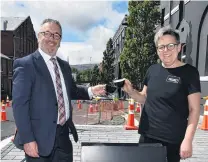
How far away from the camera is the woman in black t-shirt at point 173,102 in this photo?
7.50 feet

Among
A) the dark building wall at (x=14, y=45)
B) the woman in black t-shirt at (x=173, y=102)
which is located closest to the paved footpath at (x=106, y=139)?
the woman in black t-shirt at (x=173, y=102)

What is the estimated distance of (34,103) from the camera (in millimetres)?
2326

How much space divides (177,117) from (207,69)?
9.26 meters

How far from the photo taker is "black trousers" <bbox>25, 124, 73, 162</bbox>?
2.51 m

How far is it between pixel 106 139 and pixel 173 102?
424 centimetres

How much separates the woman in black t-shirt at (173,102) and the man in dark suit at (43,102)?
92cm

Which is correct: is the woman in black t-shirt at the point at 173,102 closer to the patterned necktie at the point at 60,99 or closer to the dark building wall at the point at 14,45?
the patterned necktie at the point at 60,99

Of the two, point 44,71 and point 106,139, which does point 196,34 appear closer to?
point 106,139

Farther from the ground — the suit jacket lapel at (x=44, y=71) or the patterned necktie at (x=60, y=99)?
the suit jacket lapel at (x=44, y=71)

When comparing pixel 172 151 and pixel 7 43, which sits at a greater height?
pixel 7 43

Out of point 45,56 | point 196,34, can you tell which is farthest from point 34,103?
point 196,34

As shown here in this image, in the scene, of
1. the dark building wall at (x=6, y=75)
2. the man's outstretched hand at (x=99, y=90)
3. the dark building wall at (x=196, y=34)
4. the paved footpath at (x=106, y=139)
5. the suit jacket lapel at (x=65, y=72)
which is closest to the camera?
the suit jacket lapel at (x=65, y=72)

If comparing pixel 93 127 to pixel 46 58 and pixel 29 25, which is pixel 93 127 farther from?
pixel 29 25

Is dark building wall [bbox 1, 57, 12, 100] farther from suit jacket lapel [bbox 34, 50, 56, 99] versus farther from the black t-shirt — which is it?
the black t-shirt
